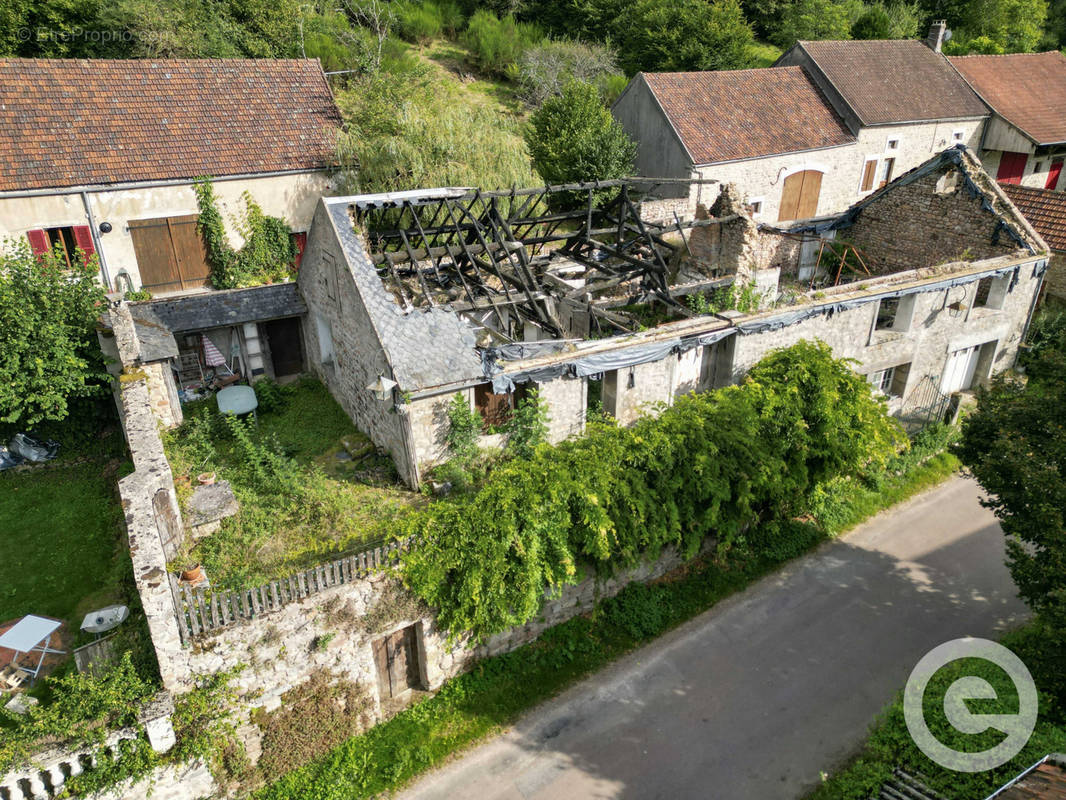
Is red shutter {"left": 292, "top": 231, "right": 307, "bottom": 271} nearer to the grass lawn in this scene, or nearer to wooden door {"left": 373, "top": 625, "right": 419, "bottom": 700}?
the grass lawn

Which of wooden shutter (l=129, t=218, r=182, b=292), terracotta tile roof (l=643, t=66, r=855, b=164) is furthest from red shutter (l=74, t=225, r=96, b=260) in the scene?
terracotta tile roof (l=643, t=66, r=855, b=164)

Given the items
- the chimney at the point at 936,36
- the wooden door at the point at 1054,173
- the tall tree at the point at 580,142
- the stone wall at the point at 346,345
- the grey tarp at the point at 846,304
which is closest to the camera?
the stone wall at the point at 346,345

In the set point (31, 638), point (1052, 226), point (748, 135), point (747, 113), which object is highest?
point (747, 113)

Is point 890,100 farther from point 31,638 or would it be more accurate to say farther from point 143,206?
point 31,638

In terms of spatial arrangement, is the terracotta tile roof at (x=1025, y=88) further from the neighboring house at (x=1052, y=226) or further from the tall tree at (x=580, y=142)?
the tall tree at (x=580, y=142)

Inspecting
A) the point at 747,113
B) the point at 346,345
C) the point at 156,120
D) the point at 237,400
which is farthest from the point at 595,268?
the point at 156,120

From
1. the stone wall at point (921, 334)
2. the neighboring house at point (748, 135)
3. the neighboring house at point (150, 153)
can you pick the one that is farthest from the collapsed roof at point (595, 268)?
the neighboring house at point (748, 135)
